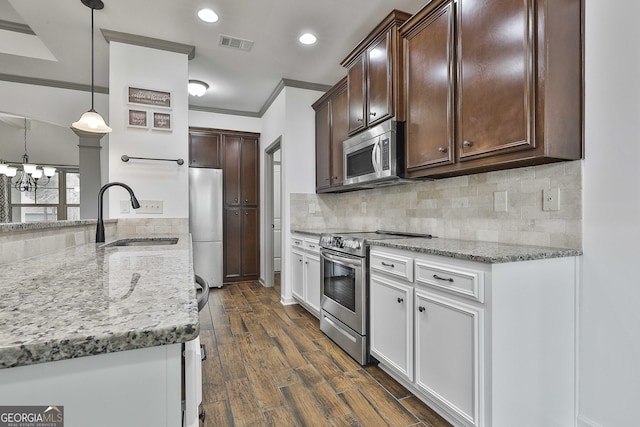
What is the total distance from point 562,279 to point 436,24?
65.3 inches

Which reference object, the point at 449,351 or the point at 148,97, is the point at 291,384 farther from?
the point at 148,97

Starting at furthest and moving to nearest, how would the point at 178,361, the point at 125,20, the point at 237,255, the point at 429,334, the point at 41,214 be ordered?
the point at 237,255
the point at 41,214
the point at 125,20
the point at 429,334
the point at 178,361

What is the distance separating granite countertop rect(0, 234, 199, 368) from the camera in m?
0.42

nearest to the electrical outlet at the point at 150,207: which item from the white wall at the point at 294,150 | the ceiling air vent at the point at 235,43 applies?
the white wall at the point at 294,150

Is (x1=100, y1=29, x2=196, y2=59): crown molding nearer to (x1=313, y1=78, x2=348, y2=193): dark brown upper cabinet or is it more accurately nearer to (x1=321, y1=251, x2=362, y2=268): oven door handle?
(x1=313, y1=78, x2=348, y2=193): dark brown upper cabinet

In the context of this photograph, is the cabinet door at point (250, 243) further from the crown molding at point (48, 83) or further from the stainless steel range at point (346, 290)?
the crown molding at point (48, 83)

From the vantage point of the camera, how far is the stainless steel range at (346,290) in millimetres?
2254

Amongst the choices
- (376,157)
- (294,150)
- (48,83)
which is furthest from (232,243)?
(376,157)

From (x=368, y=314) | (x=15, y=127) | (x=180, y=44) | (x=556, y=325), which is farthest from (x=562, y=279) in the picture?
(x=15, y=127)

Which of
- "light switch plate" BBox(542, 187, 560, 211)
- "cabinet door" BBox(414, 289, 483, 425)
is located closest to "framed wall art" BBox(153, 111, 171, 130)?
"cabinet door" BBox(414, 289, 483, 425)

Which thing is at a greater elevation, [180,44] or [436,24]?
[180,44]

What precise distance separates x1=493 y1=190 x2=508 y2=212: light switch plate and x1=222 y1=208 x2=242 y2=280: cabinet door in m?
3.73

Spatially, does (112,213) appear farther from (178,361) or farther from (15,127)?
(178,361)

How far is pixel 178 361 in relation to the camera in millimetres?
480
